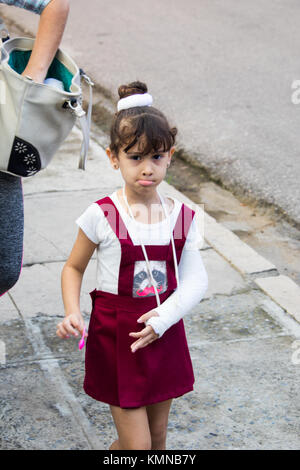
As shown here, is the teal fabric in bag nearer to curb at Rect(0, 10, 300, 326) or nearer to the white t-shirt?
the white t-shirt

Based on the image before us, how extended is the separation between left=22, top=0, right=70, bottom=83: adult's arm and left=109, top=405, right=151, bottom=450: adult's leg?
1.14 metres

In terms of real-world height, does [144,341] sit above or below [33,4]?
below

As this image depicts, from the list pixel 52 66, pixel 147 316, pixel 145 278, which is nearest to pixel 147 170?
pixel 145 278

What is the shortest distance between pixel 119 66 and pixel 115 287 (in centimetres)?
691

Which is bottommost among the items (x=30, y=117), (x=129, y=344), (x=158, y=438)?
(x=158, y=438)

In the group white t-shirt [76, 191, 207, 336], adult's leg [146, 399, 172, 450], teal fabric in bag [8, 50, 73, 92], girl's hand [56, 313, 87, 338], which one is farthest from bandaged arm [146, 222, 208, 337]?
teal fabric in bag [8, 50, 73, 92]

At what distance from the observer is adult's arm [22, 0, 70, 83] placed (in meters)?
2.56

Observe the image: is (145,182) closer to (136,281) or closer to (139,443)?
(136,281)

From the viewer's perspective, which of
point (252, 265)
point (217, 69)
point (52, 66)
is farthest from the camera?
point (217, 69)

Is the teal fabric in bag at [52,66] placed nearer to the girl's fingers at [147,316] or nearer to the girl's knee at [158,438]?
the girl's fingers at [147,316]

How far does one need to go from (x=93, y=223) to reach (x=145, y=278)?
0.25m

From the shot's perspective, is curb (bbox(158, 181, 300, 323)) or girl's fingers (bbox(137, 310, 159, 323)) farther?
curb (bbox(158, 181, 300, 323))

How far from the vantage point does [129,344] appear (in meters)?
2.44
